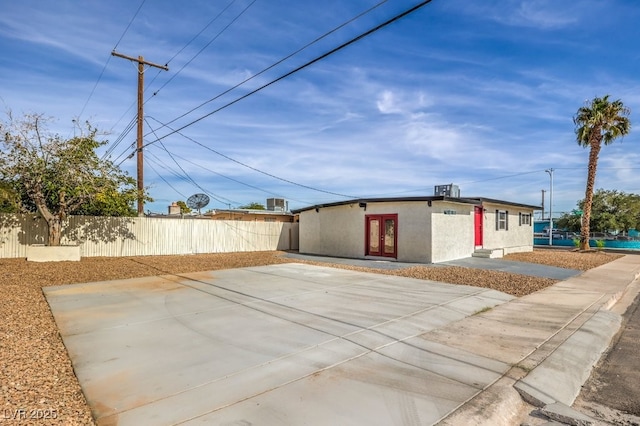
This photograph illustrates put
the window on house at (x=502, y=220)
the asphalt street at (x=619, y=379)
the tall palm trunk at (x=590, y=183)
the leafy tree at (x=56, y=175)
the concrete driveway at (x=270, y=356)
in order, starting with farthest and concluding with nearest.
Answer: the tall palm trunk at (x=590, y=183) < the window on house at (x=502, y=220) < the leafy tree at (x=56, y=175) < the asphalt street at (x=619, y=379) < the concrete driveway at (x=270, y=356)

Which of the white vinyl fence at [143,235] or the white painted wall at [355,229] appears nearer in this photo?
the white vinyl fence at [143,235]

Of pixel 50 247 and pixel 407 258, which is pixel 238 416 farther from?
pixel 50 247

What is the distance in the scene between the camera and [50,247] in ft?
44.5

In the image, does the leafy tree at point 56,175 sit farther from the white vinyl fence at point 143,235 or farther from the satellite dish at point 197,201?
the satellite dish at point 197,201

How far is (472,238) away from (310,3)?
44.7 ft

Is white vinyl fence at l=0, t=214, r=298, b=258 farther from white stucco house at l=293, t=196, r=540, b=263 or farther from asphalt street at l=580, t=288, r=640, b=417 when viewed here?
asphalt street at l=580, t=288, r=640, b=417

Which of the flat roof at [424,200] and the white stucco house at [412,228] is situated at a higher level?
the flat roof at [424,200]

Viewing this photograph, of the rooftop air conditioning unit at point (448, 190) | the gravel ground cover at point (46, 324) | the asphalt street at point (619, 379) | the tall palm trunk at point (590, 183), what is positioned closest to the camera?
the gravel ground cover at point (46, 324)

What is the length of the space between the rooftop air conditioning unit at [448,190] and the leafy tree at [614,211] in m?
28.2

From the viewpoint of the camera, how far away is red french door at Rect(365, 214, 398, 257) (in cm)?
1619

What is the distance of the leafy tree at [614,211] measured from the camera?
35875 mm

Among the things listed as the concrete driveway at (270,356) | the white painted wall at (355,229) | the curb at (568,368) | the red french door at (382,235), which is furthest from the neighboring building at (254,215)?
the curb at (568,368)

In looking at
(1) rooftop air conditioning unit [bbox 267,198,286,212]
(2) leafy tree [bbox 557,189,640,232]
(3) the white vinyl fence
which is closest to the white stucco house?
(3) the white vinyl fence

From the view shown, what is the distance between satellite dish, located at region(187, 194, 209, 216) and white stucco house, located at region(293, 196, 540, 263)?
248 inches
